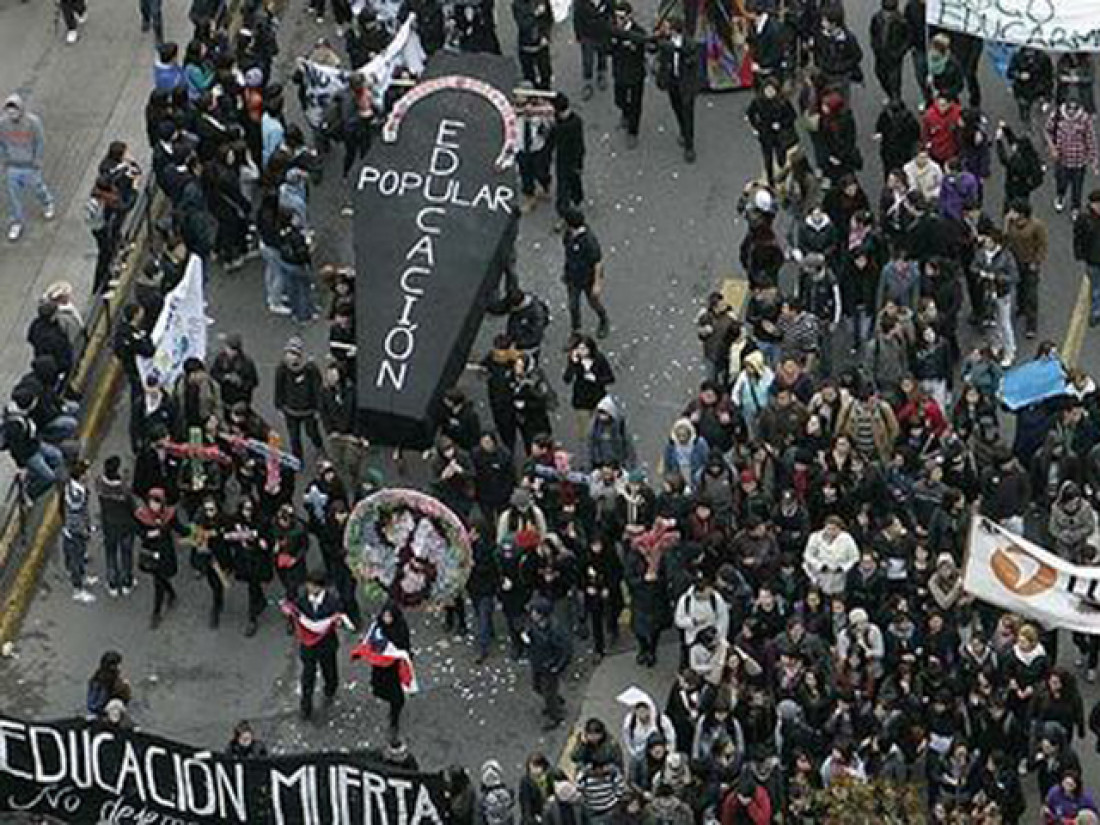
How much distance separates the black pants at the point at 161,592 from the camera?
1362 inches

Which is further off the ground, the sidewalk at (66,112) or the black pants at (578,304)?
the sidewalk at (66,112)

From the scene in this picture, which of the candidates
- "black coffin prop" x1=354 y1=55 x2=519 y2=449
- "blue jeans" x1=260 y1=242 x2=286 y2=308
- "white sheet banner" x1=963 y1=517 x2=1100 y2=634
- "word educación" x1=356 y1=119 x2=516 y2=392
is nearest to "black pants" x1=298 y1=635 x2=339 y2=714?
"black coffin prop" x1=354 y1=55 x2=519 y2=449

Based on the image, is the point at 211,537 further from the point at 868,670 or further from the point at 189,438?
the point at 868,670

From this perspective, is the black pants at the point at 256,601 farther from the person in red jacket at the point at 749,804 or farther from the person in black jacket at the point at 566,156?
the person in red jacket at the point at 749,804

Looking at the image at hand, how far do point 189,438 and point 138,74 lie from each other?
7307mm

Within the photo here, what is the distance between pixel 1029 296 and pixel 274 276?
22.6 ft

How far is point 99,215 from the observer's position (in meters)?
37.3

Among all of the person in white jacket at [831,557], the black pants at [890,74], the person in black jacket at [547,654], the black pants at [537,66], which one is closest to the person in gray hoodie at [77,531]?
the person in black jacket at [547,654]

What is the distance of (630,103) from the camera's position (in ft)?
129

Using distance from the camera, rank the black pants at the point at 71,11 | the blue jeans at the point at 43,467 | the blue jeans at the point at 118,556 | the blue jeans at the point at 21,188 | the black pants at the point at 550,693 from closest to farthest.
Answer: the black pants at the point at 550,693, the blue jeans at the point at 118,556, the blue jeans at the point at 43,467, the blue jeans at the point at 21,188, the black pants at the point at 71,11

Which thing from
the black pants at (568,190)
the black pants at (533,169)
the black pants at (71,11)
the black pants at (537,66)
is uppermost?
the black pants at (71,11)

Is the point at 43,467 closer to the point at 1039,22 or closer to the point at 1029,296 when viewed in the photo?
the point at 1029,296

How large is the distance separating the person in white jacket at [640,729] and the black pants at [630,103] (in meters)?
9.10

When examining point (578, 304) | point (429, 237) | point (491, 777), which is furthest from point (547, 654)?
point (578, 304)
